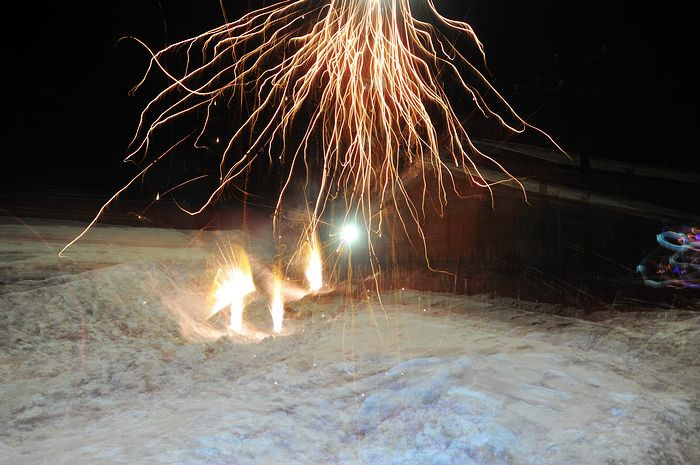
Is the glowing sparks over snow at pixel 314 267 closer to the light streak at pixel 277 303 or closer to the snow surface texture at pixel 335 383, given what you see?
the light streak at pixel 277 303

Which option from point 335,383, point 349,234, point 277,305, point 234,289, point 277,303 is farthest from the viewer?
point 349,234

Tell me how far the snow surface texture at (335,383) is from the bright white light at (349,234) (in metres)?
5.42

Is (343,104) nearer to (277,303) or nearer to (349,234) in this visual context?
(277,303)

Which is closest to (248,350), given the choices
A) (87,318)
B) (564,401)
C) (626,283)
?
(87,318)

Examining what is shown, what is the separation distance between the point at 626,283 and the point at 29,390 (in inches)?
353

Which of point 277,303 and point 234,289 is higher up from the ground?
point 234,289

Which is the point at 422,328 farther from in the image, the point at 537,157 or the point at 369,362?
the point at 537,157

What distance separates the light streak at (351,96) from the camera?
283 inches

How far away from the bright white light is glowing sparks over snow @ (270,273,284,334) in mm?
2996

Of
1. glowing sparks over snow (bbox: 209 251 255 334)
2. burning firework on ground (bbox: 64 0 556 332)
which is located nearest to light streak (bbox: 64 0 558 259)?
burning firework on ground (bbox: 64 0 556 332)

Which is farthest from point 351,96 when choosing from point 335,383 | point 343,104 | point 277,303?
point 335,383

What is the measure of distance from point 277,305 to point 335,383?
14.4 feet

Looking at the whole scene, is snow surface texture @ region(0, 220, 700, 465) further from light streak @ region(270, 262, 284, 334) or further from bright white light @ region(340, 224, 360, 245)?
bright white light @ region(340, 224, 360, 245)

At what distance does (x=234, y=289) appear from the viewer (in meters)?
9.55
